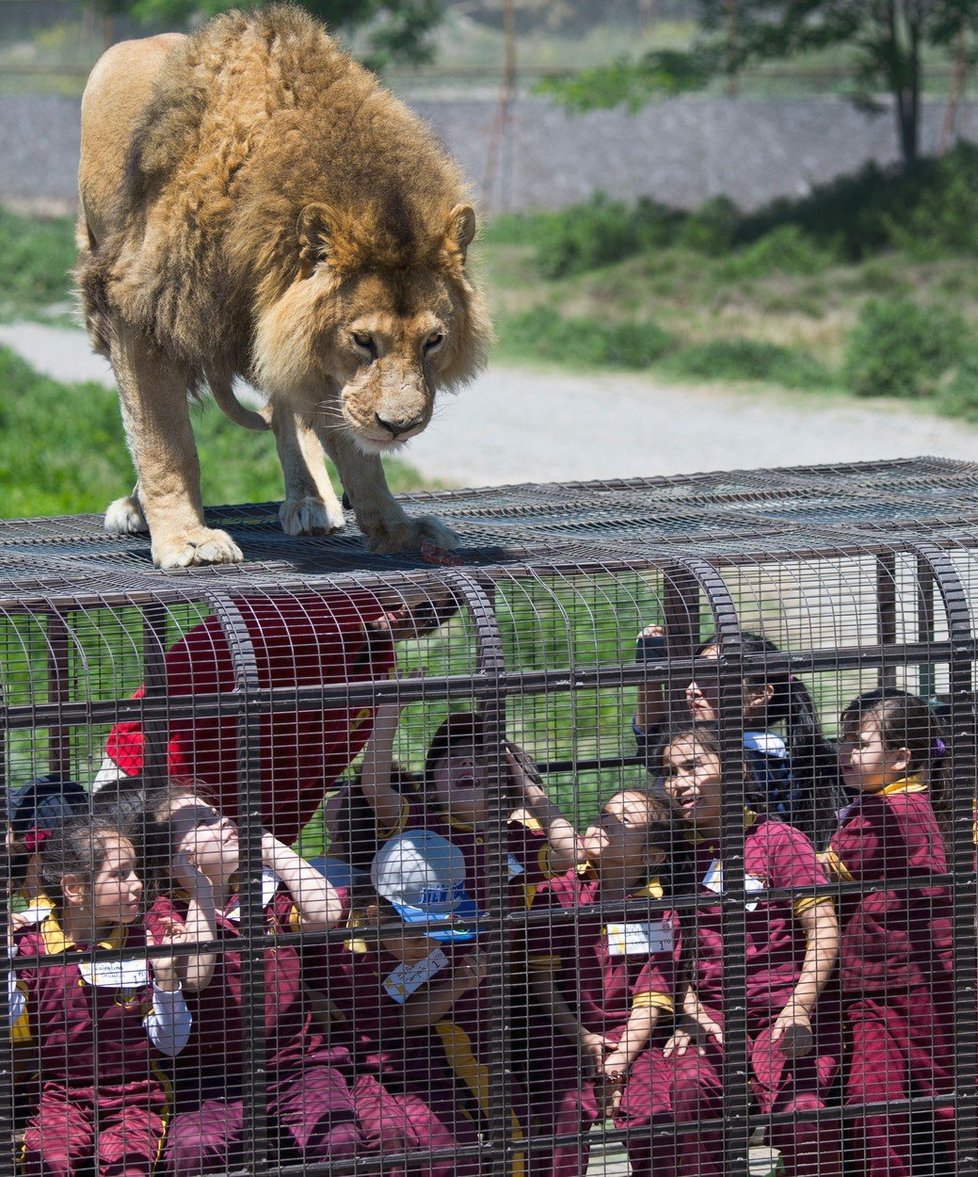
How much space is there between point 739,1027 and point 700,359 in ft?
41.2

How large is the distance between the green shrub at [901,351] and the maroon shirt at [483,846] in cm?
1091

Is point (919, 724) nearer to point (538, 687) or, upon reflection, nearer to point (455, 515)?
point (538, 687)

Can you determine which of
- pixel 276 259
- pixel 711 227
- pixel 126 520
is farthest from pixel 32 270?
pixel 276 259

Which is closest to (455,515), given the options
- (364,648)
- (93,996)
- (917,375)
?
(364,648)

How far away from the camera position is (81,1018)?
133 inches

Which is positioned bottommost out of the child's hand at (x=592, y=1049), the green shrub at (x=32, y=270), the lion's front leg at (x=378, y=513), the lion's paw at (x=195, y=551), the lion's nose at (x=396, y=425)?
the green shrub at (x=32, y=270)

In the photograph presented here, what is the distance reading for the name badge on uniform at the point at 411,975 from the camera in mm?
3420

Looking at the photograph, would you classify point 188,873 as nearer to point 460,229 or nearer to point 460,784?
point 460,784

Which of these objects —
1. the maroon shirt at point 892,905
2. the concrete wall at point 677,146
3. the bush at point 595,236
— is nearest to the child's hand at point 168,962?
the maroon shirt at point 892,905

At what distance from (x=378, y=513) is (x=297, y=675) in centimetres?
86

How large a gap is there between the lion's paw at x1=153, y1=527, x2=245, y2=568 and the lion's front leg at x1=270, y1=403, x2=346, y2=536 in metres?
0.47

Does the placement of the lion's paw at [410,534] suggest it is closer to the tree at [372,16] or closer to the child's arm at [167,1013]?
the child's arm at [167,1013]

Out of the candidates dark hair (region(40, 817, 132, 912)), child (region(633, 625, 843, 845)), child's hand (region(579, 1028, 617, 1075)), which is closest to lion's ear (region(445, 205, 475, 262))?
child (region(633, 625, 843, 845))

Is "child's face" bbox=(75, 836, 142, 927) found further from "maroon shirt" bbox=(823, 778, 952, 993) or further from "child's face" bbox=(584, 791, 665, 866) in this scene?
"maroon shirt" bbox=(823, 778, 952, 993)
